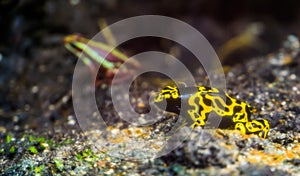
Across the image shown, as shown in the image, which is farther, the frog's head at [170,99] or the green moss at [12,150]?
the green moss at [12,150]

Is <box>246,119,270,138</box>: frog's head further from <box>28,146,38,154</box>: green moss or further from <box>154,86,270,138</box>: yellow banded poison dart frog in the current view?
<box>28,146,38,154</box>: green moss

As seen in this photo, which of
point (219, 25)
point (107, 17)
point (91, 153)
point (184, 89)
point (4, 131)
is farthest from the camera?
point (219, 25)

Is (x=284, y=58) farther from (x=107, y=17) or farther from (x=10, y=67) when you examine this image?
(x=10, y=67)

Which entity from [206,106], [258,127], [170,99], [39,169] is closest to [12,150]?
[39,169]

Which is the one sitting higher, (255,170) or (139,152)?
(139,152)

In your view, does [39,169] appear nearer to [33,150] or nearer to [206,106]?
[33,150]

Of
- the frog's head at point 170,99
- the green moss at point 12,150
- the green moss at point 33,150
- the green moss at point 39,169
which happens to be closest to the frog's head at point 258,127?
the frog's head at point 170,99

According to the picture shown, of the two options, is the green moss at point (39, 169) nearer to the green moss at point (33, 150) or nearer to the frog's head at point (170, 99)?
the green moss at point (33, 150)

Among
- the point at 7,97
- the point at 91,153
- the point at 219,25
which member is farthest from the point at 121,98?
the point at 219,25
